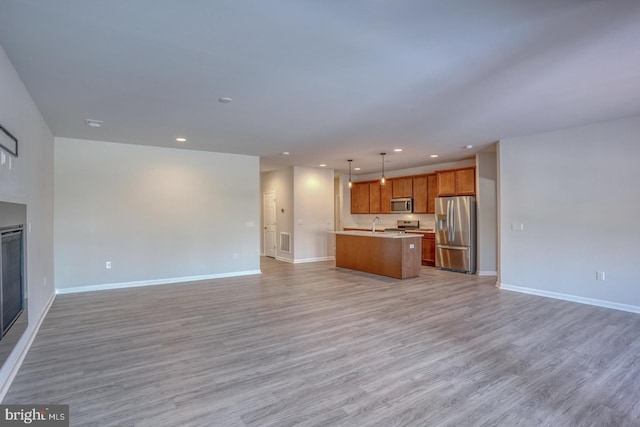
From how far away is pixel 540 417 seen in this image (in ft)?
6.98

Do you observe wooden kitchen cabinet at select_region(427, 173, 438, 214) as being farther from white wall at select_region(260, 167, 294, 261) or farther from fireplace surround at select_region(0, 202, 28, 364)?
fireplace surround at select_region(0, 202, 28, 364)

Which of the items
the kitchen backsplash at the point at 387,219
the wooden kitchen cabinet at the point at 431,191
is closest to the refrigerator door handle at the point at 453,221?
the wooden kitchen cabinet at the point at 431,191

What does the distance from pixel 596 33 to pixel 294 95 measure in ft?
8.42

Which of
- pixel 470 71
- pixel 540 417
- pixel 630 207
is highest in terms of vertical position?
pixel 470 71

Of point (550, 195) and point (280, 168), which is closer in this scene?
point (550, 195)

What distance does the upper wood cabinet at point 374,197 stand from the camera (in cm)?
970

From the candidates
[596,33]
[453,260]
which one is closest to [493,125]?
[596,33]

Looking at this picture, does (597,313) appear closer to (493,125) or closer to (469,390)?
(493,125)

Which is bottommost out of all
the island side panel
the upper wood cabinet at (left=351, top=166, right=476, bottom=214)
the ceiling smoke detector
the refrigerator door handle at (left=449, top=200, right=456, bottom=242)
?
the island side panel

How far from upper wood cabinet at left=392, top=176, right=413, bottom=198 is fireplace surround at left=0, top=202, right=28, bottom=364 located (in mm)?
7860

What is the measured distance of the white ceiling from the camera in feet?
6.82

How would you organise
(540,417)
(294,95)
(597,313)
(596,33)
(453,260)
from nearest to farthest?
(540,417), (596,33), (294,95), (597,313), (453,260)

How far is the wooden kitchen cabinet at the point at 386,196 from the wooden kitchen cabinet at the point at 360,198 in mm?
528

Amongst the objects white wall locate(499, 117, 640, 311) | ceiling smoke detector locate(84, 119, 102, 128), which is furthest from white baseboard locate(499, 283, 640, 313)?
ceiling smoke detector locate(84, 119, 102, 128)
